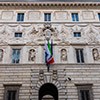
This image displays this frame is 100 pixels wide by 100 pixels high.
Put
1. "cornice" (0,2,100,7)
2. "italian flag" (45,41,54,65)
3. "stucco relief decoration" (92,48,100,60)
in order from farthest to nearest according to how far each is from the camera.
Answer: "cornice" (0,2,100,7), "stucco relief decoration" (92,48,100,60), "italian flag" (45,41,54,65)

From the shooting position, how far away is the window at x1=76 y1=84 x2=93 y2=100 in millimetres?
13406

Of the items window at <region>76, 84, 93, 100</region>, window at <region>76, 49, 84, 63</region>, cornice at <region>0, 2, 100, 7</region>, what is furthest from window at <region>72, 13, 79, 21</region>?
window at <region>76, 84, 93, 100</region>

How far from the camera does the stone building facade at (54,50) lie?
44.8ft

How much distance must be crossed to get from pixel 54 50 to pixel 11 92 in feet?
15.0

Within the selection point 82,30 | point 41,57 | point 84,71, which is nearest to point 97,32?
point 82,30

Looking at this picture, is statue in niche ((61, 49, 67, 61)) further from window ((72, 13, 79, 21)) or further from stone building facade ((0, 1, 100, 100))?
window ((72, 13, 79, 21))

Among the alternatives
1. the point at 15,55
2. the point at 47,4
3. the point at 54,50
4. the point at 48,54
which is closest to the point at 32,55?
the point at 15,55

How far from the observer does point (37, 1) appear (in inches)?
695

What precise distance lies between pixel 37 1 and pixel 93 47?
656cm

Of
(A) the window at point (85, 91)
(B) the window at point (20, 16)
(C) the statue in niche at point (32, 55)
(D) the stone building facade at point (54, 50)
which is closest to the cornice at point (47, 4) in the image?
(D) the stone building facade at point (54, 50)

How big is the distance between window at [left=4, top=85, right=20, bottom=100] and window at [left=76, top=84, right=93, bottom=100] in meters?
4.28

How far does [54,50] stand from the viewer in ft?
50.3

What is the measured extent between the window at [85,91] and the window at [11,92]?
168 inches

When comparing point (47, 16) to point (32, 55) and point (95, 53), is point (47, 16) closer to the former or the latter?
point (32, 55)
